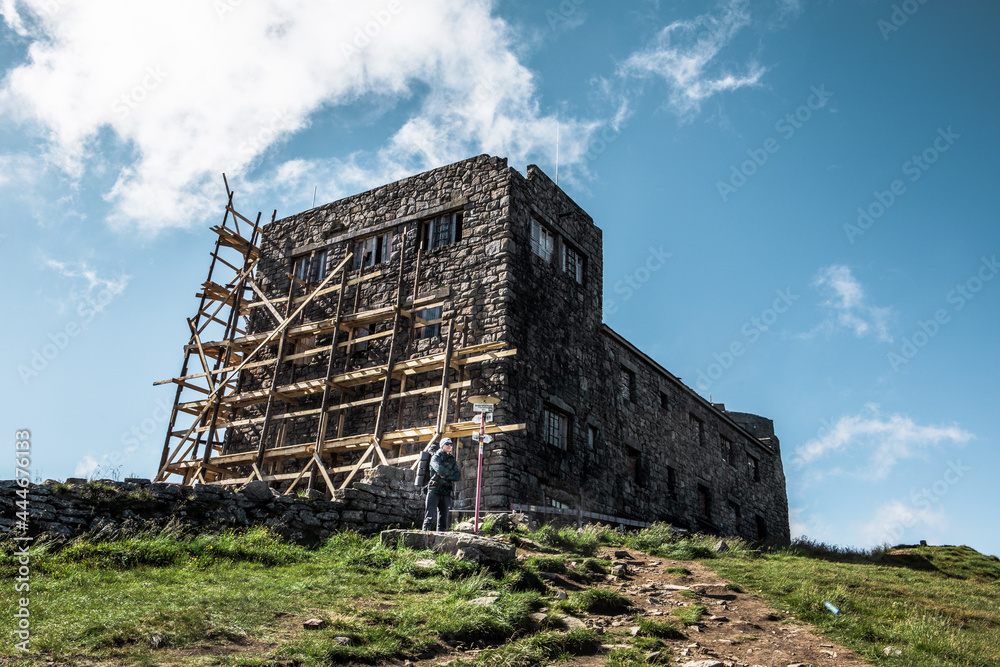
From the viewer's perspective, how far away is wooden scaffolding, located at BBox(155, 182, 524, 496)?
17328 mm

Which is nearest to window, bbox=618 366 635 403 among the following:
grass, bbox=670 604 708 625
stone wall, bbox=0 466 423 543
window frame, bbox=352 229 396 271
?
window frame, bbox=352 229 396 271

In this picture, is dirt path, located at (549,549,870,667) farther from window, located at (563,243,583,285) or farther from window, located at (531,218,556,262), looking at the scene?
window, located at (563,243,583,285)

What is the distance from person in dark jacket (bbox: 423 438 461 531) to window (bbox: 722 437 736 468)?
1830 centimetres

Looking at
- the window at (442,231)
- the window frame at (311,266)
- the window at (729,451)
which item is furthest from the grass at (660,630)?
the window at (729,451)

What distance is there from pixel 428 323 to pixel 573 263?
488 cm

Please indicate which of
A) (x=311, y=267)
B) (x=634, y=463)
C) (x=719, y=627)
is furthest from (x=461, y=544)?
(x=311, y=267)

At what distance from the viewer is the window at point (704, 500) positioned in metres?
25.3

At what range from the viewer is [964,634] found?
8750mm

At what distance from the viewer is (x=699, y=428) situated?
26688 mm

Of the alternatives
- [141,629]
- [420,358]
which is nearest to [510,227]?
[420,358]

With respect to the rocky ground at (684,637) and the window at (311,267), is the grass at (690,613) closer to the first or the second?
the rocky ground at (684,637)

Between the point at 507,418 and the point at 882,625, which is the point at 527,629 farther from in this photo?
the point at 507,418

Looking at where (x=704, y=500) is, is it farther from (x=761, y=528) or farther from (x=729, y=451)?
(x=761, y=528)

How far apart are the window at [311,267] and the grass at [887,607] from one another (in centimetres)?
1362
